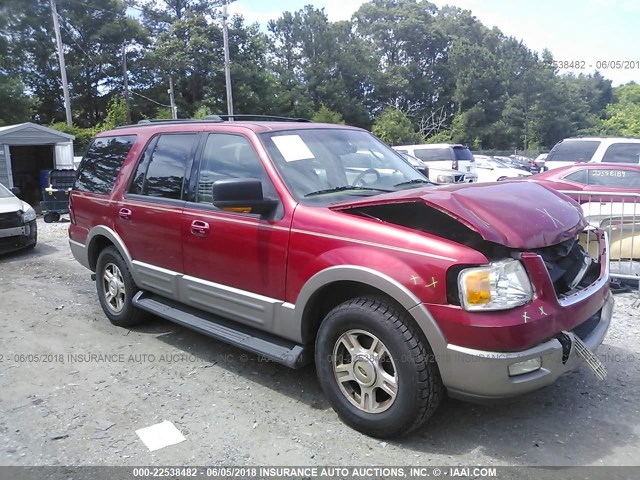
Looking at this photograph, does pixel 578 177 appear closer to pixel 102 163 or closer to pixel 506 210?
pixel 506 210

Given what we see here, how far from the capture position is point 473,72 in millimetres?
61156

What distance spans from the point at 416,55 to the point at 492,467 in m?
74.2

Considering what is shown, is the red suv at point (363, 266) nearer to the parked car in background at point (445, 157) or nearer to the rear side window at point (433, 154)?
the parked car in background at point (445, 157)

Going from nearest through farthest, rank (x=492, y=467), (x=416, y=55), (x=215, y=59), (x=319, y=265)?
(x=492, y=467) → (x=319, y=265) → (x=215, y=59) → (x=416, y=55)

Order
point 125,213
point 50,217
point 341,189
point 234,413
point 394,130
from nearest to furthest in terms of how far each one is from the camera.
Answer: point 234,413 < point 341,189 < point 125,213 < point 50,217 < point 394,130

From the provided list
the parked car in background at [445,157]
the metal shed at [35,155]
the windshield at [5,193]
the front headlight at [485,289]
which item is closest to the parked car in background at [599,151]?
the parked car in background at [445,157]

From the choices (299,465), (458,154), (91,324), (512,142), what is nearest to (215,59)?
(458,154)

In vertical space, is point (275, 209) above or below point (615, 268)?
above

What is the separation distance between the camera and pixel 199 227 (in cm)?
412

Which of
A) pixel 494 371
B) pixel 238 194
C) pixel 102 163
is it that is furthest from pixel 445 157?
pixel 494 371

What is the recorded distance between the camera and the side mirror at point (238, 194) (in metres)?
3.36

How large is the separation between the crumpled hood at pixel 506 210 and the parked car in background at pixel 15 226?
775 centimetres

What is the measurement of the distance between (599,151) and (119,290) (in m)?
11.7

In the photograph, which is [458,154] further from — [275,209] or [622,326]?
[275,209]
